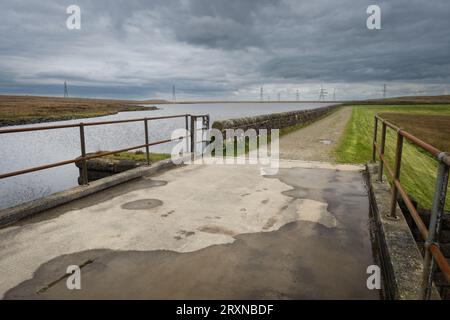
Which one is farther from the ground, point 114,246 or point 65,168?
point 114,246

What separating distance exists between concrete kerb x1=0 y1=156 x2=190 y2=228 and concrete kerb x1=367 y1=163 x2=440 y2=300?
4.29 metres

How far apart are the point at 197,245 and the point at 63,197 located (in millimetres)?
2582

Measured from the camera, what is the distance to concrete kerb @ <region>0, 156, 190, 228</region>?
419 cm

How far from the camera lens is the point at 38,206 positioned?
4516 mm

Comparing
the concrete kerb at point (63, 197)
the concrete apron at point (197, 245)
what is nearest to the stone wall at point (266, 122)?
the concrete kerb at point (63, 197)

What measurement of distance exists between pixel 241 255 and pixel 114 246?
53.4 inches

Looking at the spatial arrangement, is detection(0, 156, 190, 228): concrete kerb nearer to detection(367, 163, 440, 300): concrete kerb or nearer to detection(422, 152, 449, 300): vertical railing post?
detection(367, 163, 440, 300): concrete kerb

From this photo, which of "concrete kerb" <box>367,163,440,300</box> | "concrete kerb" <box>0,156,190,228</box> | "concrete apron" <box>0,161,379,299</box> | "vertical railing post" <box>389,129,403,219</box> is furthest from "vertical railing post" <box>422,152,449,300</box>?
"concrete kerb" <box>0,156,190,228</box>

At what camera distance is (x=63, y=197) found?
4941mm

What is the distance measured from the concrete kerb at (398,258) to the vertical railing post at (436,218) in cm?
13

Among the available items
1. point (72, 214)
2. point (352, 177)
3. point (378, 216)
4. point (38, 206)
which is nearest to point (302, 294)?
point (378, 216)

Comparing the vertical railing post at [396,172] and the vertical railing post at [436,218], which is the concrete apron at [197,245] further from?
the vertical railing post at [436,218]

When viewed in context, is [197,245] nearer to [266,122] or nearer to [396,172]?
[396,172]

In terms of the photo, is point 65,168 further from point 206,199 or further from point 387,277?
point 387,277
